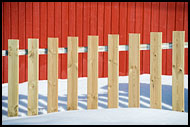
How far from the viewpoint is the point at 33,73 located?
4672 mm

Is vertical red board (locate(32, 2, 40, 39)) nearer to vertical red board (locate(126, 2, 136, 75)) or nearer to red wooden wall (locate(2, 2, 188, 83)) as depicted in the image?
red wooden wall (locate(2, 2, 188, 83))

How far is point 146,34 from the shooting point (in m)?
7.39

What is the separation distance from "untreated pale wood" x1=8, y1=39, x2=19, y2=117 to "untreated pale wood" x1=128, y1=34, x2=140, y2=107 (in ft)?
5.28

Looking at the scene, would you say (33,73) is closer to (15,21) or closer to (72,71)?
(72,71)

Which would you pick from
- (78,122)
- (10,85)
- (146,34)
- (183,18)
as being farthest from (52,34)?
(78,122)

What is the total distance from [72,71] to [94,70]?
1.02ft

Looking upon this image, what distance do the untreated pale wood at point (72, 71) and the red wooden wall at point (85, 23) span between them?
2.52 meters

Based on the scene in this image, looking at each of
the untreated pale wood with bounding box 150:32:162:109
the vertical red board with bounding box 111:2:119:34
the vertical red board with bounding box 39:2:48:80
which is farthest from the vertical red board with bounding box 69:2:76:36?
the untreated pale wood with bounding box 150:32:162:109

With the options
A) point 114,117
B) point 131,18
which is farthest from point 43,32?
point 114,117

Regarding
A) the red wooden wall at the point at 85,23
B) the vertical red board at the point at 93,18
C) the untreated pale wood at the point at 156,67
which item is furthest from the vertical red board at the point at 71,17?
the untreated pale wood at the point at 156,67

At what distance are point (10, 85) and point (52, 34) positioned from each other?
256 cm

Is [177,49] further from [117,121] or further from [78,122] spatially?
[78,122]

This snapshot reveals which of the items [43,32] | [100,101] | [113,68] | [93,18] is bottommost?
[100,101]

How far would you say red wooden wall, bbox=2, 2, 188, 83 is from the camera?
701cm
